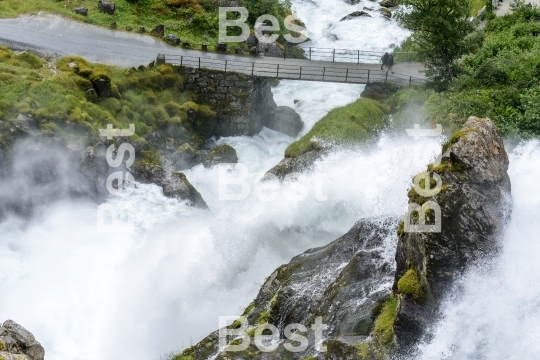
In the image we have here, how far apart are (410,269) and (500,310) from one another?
8.24ft

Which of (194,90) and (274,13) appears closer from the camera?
(194,90)

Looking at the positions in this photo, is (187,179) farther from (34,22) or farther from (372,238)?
(34,22)

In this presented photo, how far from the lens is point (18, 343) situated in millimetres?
19047

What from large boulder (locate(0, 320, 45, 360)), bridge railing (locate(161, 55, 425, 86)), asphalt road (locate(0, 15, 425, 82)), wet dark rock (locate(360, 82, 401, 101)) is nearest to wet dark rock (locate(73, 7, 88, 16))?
asphalt road (locate(0, 15, 425, 82))

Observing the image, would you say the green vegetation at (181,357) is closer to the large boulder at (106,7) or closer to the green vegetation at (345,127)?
the green vegetation at (345,127)

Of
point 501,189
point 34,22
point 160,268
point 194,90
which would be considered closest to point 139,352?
point 160,268

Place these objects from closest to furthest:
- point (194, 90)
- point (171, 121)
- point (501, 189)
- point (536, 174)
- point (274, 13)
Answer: point (501, 189), point (536, 174), point (171, 121), point (194, 90), point (274, 13)

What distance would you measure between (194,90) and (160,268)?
1408 cm

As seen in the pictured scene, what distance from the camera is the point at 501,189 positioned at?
17.7 meters

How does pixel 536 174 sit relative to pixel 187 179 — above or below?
above

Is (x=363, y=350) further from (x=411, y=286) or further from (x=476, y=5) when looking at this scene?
(x=476, y=5)

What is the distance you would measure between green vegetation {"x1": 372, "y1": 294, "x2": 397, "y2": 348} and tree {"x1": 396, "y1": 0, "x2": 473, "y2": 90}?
60.0 ft

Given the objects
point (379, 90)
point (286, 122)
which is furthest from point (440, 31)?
point (286, 122)

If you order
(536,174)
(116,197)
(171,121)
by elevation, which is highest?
(536,174)
